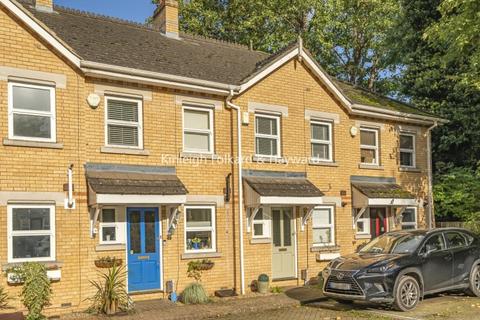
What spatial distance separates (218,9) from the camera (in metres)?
33.5

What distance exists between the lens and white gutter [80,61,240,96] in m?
13.2

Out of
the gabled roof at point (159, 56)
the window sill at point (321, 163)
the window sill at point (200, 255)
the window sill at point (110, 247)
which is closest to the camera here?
the window sill at point (110, 247)

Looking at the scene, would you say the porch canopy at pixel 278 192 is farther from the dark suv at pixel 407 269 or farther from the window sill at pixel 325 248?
the dark suv at pixel 407 269

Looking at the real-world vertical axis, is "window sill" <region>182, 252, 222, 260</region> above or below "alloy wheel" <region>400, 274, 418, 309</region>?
above

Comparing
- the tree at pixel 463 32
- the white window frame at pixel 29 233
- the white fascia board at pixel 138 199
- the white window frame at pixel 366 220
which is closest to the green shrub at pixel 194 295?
the white fascia board at pixel 138 199

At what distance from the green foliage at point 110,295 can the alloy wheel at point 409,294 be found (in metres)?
6.22

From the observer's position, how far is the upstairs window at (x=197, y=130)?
15.2 meters

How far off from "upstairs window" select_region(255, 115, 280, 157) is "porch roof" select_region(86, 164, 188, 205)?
316 centimetres

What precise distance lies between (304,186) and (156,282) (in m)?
5.30

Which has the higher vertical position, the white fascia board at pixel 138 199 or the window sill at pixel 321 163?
the window sill at pixel 321 163

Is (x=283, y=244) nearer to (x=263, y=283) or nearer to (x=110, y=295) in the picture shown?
(x=263, y=283)

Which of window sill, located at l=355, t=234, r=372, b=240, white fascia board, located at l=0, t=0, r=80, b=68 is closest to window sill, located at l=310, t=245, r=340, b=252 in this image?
window sill, located at l=355, t=234, r=372, b=240

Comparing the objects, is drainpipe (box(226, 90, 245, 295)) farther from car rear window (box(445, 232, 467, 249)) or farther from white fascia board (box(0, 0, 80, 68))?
car rear window (box(445, 232, 467, 249))

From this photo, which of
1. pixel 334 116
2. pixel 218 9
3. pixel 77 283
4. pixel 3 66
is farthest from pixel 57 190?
pixel 218 9
